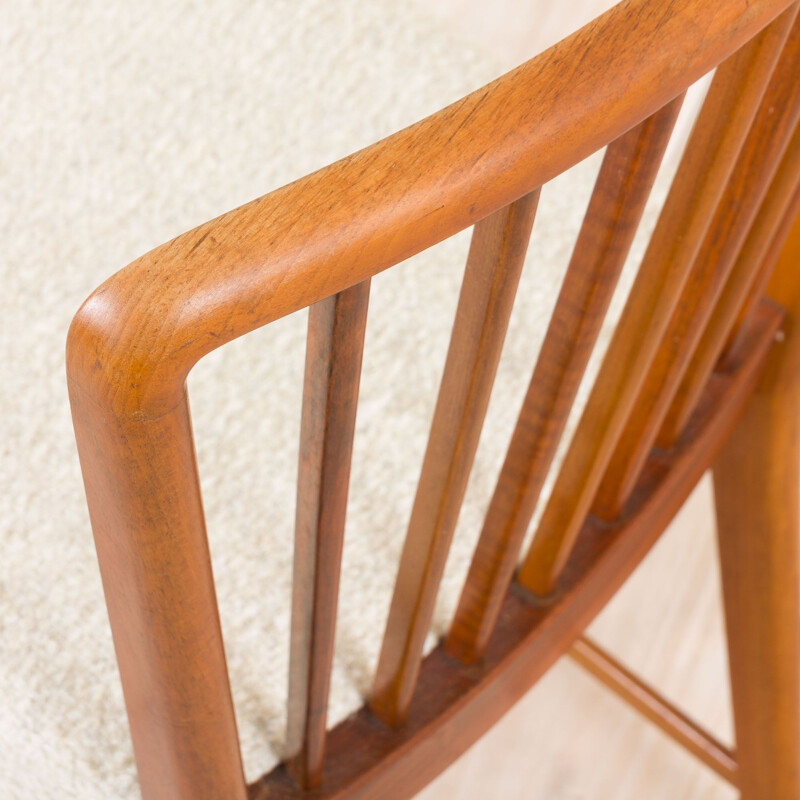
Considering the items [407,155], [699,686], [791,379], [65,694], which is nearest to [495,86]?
[407,155]

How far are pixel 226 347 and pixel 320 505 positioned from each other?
0.64 ft

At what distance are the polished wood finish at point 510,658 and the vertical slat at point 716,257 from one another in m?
0.04

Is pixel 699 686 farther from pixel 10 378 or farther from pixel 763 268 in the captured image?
pixel 10 378

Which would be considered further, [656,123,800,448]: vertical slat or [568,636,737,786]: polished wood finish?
[568,636,737,786]: polished wood finish

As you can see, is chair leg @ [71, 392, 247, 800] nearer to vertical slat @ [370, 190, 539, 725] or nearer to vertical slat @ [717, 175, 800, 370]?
vertical slat @ [370, 190, 539, 725]

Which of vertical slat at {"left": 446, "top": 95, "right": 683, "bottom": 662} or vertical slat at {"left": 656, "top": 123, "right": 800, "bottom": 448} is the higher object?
vertical slat at {"left": 656, "top": 123, "right": 800, "bottom": 448}

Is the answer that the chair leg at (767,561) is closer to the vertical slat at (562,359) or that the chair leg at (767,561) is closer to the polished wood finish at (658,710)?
the polished wood finish at (658,710)

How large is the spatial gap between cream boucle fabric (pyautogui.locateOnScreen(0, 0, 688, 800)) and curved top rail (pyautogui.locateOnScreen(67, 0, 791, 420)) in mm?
197

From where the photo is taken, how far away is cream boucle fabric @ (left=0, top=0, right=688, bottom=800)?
0.35m

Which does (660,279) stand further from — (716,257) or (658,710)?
(658,710)

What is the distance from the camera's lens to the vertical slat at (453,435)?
0.78 feet

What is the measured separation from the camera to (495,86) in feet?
0.67

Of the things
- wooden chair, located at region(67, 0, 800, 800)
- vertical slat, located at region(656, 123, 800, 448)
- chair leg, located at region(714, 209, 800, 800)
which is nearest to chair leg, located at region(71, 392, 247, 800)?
wooden chair, located at region(67, 0, 800, 800)

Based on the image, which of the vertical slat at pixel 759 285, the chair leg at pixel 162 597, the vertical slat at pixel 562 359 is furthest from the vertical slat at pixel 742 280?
the chair leg at pixel 162 597
